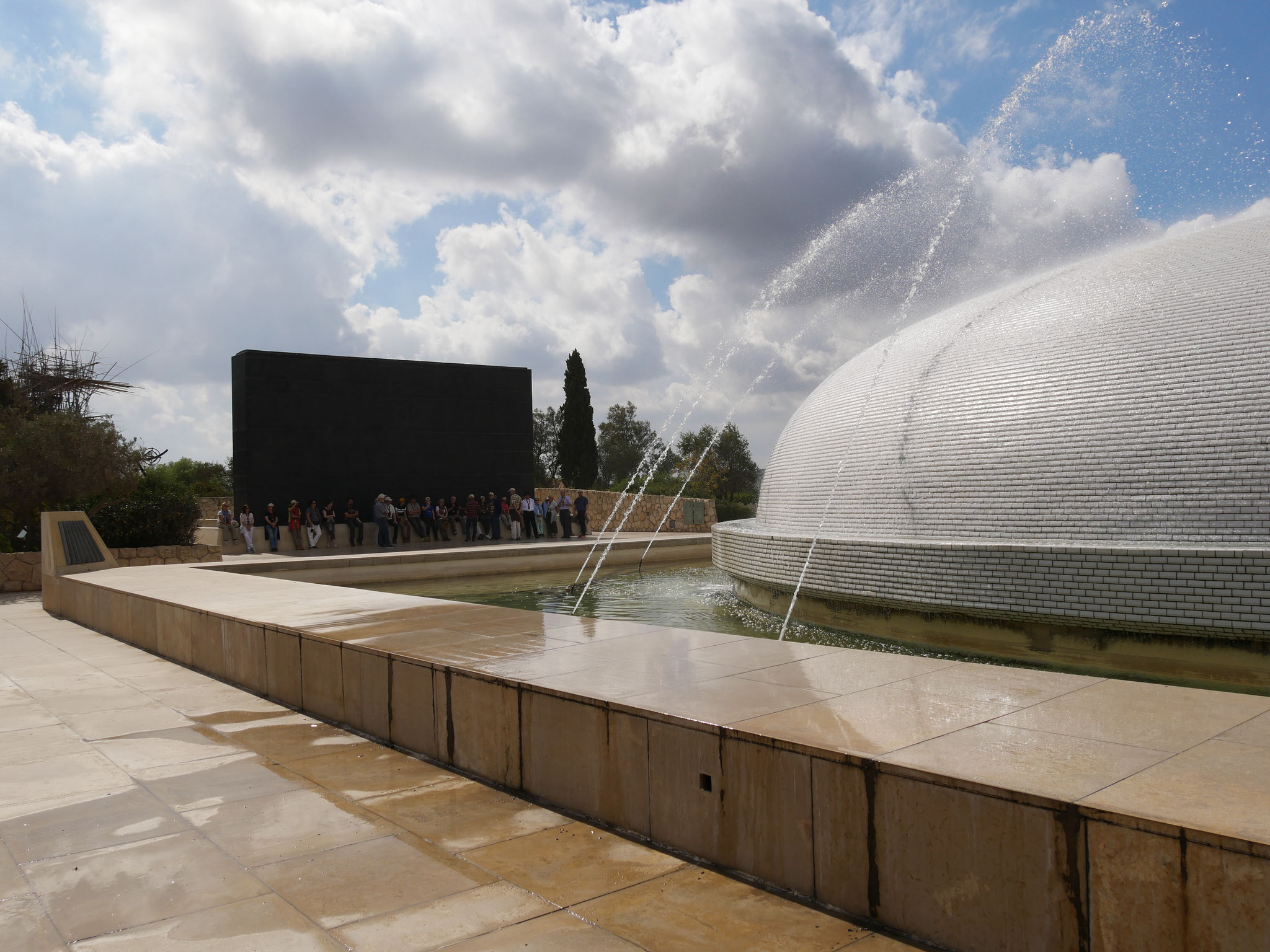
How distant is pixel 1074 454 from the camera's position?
28.9ft

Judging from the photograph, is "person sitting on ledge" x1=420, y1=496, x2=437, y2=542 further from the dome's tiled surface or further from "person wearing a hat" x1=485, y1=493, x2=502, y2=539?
the dome's tiled surface

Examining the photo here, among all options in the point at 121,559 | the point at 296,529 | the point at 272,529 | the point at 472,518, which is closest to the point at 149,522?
the point at 121,559

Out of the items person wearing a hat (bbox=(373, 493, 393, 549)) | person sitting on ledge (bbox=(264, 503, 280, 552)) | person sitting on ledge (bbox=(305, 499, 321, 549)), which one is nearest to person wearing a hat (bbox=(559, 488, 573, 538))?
person wearing a hat (bbox=(373, 493, 393, 549))

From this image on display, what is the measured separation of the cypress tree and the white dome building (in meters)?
33.4

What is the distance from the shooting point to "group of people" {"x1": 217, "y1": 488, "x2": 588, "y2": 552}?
22.4 m

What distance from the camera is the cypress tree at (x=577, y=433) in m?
44.7

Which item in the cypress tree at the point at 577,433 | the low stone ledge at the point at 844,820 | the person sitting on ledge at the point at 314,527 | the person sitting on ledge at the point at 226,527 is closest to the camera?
the low stone ledge at the point at 844,820

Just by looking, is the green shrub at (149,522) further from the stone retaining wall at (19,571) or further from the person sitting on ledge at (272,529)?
Answer: the person sitting on ledge at (272,529)

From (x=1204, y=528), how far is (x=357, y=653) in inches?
279

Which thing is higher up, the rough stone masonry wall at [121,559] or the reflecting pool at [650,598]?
the rough stone masonry wall at [121,559]

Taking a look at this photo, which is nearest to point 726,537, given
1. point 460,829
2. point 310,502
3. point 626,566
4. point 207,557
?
point 626,566

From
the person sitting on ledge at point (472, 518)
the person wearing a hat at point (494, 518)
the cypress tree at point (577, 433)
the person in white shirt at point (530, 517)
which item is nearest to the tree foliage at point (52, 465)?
the person sitting on ledge at point (472, 518)

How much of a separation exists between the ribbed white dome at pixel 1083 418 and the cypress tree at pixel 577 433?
33.2 m

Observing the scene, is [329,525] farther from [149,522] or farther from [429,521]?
[149,522]
